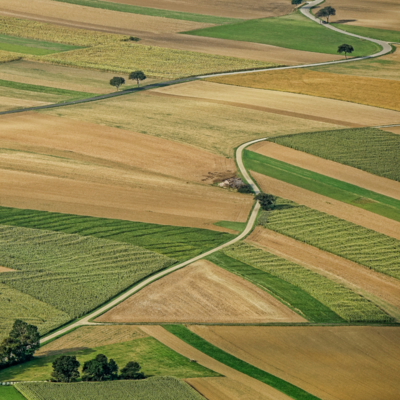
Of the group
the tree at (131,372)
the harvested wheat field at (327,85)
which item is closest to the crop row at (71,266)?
the tree at (131,372)

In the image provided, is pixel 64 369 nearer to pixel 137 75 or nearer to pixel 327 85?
pixel 137 75

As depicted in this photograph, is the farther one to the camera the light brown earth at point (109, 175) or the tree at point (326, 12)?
the tree at point (326, 12)

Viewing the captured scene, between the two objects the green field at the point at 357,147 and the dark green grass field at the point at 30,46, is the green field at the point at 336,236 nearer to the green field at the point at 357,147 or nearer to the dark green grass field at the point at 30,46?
the green field at the point at 357,147

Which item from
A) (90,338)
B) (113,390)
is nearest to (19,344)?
(90,338)

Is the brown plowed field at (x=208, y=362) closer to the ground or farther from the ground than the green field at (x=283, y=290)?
closer to the ground

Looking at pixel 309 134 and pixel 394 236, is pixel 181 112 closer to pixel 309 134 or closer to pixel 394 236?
pixel 309 134

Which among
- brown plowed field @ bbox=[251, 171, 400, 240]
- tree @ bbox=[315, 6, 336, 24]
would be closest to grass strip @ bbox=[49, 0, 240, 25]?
tree @ bbox=[315, 6, 336, 24]

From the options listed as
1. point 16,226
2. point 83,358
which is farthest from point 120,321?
point 16,226
